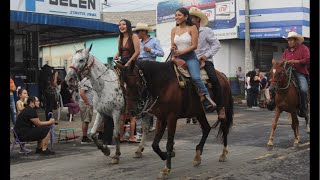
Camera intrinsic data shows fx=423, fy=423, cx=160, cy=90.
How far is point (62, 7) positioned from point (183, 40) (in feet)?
35.4

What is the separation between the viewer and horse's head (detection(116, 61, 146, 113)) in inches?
260

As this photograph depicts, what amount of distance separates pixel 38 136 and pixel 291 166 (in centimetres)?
505

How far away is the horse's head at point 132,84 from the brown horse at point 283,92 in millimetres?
3967

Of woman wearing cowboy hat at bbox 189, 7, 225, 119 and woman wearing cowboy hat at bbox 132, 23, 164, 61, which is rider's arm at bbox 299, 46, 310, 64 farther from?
woman wearing cowboy hat at bbox 132, 23, 164, 61

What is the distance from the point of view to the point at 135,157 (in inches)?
337

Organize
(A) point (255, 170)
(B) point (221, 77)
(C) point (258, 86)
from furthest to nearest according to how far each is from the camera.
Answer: (C) point (258, 86)
(B) point (221, 77)
(A) point (255, 170)

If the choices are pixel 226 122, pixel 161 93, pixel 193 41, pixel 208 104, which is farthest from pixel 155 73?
pixel 226 122

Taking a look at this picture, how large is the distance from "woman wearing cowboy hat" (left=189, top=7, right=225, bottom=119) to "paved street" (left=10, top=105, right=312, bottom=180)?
3.70 ft

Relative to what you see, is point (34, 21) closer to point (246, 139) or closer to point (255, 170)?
point (246, 139)

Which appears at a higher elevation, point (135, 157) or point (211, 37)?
point (211, 37)

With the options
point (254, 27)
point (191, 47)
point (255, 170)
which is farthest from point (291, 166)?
point (254, 27)

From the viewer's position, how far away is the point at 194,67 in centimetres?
732

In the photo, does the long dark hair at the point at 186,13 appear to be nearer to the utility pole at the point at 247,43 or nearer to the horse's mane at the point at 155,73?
the horse's mane at the point at 155,73

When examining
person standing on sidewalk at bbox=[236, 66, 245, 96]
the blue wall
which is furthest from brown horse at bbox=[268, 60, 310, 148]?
the blue wall
